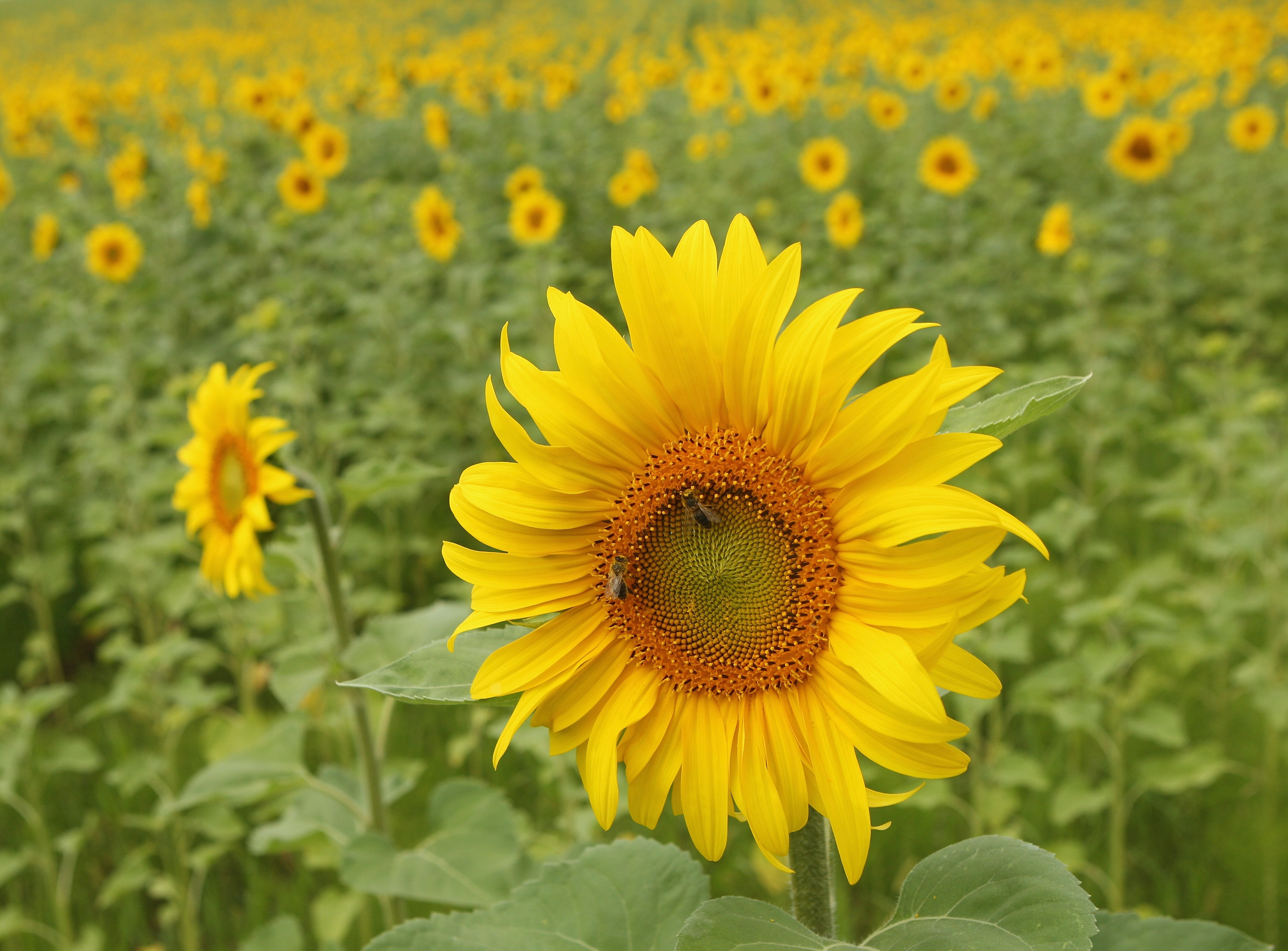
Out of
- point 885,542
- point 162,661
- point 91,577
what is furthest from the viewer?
point 91,577

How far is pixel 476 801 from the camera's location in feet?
5.78

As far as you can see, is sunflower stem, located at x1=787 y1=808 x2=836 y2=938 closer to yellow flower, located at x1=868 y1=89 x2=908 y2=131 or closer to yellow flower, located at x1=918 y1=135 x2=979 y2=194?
yellow flower, located at x1=918 y1=135 x2=979 y2=194

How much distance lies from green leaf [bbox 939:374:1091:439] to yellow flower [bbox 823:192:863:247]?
433 cm

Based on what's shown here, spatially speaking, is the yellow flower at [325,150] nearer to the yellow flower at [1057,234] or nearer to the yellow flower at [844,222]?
the yellow flower at [844,222]

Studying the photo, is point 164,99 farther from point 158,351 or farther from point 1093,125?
point 1093,125

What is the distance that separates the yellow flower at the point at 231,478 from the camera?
1.90 meters

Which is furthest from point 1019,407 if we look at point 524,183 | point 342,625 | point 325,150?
point 325,150

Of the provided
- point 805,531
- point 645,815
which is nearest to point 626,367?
point 805,531

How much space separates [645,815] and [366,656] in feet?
2.44

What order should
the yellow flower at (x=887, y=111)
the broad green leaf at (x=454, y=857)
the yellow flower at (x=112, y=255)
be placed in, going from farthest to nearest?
the yellow flower at (x=887, y=111) < the yellow flower at (x=112, y=255) < the broad green leaf at (x=454, y=857)

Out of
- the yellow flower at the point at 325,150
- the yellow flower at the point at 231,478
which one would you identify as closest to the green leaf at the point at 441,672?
the yellow flower at the point at 231,478

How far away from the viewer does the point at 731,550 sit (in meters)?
0.96

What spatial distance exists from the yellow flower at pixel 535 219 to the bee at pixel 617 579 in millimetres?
4141

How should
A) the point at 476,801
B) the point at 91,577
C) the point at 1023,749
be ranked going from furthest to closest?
the point at 91,577, the point at 1023,749, the point at 476,801
